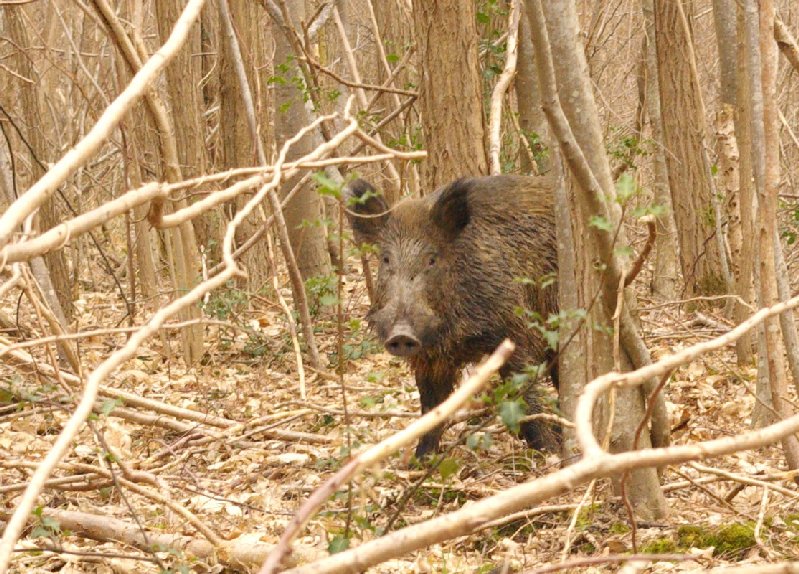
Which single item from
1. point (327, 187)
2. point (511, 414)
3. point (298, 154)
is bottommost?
point (511, 414)

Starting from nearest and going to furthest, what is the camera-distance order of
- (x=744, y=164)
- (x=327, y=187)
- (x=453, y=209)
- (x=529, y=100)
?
(x=327, y=187) < (x=744, y=164) < (x=453, y=209) < (x=529, y=100)

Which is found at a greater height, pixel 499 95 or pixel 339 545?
pixel 499 95

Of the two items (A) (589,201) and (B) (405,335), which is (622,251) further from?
(B) (405,335)

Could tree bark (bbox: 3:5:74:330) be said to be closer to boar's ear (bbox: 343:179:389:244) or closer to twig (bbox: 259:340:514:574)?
boar's ear (bbox: 343:179:389:244)

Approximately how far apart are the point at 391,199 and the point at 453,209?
233 inches

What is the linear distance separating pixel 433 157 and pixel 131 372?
3442 mm

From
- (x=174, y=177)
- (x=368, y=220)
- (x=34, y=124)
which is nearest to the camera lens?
(x=368, y=220)

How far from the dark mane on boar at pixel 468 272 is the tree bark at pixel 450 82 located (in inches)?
20.4

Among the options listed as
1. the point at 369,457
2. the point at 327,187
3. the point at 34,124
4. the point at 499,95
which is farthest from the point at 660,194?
the point at 369,457

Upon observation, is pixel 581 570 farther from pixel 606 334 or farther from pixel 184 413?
pixel 184 413

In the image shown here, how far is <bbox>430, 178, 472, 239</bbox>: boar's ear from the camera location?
623 cm

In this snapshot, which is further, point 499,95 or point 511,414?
point 499,95

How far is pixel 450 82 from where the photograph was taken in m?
7.03

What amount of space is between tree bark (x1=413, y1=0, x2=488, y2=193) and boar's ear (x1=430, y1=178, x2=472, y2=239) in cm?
71
